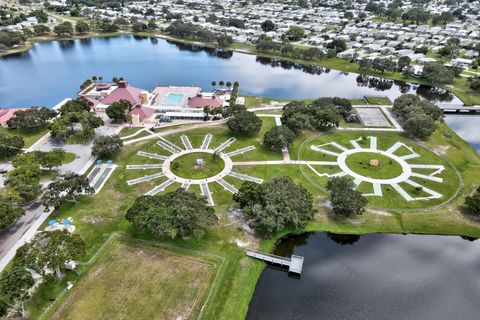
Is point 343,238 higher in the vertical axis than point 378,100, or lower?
lower

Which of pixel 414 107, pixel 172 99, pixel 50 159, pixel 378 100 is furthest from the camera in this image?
pixel 378 100

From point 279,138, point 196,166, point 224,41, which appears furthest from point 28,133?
point 224,41

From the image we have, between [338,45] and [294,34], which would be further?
[294,34]

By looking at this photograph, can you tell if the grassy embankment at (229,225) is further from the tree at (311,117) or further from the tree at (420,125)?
the tree at (311,117)

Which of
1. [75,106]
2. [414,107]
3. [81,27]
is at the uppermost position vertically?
[414,107]

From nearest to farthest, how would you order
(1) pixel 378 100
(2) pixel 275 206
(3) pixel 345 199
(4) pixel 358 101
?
(2) pixel 275 206 → (3) pixel 345 199 → (1) pixel 378 100 → (4) pixel 358 101

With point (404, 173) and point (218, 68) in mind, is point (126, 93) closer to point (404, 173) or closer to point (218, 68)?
point (218, 68)

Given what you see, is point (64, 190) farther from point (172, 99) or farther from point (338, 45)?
point (338, 45)
